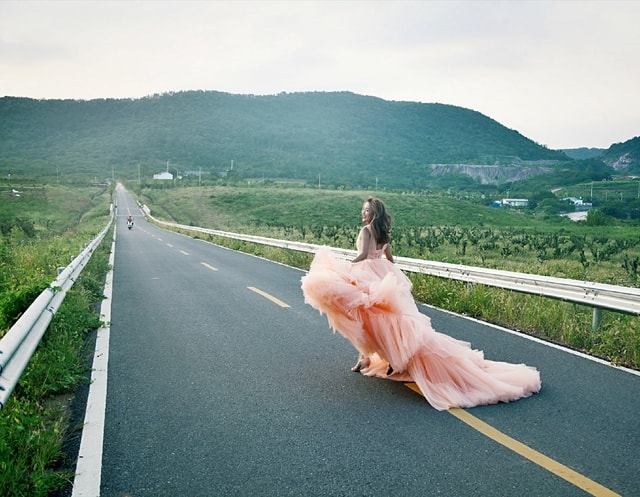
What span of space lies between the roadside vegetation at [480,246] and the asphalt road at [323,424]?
90 centimetres

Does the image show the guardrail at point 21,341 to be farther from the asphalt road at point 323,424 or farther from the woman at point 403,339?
the woman at point 403,339

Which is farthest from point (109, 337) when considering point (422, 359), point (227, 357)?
point (422, 359)

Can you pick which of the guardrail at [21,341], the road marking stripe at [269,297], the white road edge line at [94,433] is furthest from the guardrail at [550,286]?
the guardrail at [21,341]

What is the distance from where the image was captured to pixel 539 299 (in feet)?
30.7

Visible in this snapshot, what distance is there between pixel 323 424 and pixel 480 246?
2432cm

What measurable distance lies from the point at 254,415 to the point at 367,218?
2.40 m

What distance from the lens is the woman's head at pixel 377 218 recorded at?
5887 mm

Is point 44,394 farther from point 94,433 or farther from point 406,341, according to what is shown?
point 406,341

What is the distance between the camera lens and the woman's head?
5.89 metres

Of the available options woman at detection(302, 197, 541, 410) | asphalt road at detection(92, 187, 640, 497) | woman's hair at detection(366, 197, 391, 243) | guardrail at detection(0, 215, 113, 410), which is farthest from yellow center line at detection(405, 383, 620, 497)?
guardrail at detection(0, 215, 113, 410)

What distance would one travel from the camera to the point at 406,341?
5.26 m

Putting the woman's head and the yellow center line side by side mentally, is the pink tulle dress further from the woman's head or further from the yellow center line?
the woman's head

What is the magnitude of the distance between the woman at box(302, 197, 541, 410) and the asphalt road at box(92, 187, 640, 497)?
0.63 ft

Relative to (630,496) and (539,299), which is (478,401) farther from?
(539,299)
